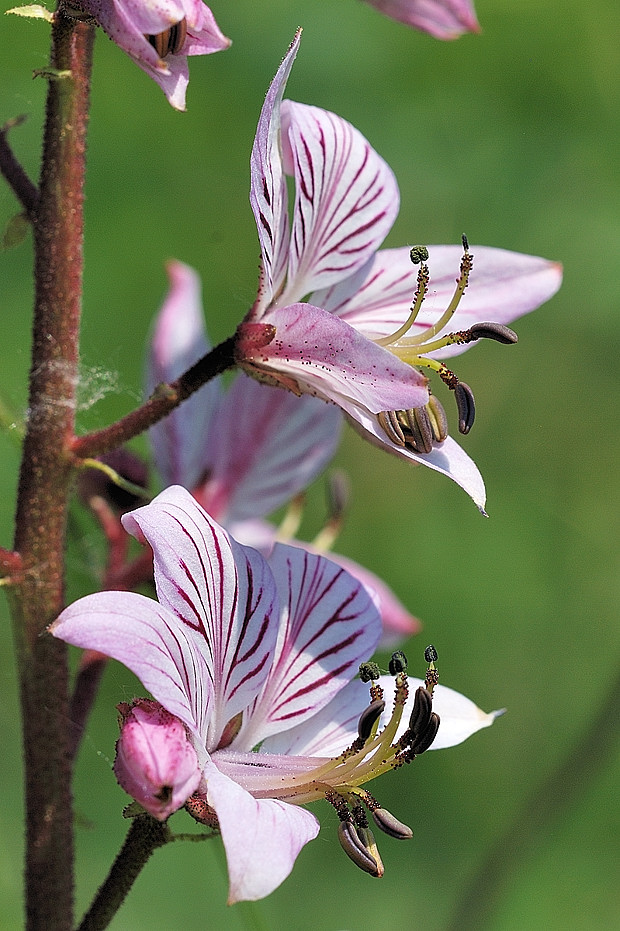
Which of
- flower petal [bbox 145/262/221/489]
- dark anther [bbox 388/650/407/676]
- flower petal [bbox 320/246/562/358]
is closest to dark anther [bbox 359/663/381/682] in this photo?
dark anther [bbox 388/650/407/676]

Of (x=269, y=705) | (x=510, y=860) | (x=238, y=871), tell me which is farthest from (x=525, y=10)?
(x=238, y=871)

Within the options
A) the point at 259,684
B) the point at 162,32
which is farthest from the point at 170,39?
the point at 259,684

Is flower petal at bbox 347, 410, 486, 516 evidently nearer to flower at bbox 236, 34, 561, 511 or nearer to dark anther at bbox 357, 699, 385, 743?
flower at bbox 236, 34, 561, 511

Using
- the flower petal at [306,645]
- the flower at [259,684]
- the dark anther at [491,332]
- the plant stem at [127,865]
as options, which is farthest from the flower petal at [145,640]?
the dark anther at [491,332]

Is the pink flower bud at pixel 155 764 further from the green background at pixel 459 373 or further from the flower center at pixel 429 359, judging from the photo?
the green background at pixel 459 373

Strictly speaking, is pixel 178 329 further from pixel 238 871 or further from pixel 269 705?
pixel 238 871
